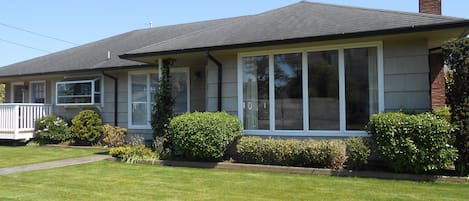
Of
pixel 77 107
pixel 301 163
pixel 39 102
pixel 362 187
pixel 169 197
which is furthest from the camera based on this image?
pixel 39 102

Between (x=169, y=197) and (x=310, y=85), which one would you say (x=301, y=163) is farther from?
(x=169, y=197)

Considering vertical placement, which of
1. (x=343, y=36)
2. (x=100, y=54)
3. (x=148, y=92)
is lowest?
(x=148, y=92)

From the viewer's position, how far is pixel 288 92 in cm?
933

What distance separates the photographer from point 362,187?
6.61m

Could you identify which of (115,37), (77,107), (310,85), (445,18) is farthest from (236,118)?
(115,37)

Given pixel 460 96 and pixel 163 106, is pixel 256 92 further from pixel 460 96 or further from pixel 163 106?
pixel 460 96

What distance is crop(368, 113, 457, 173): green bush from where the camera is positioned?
6984 millimetres

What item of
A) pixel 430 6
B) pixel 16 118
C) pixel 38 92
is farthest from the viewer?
pixel 38 92

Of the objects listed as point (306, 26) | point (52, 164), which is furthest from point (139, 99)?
point (306, 26)

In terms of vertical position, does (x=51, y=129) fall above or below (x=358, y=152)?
above

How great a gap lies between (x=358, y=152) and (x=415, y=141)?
1.10 metres

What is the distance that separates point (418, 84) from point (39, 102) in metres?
15.3

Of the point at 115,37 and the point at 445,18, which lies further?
the point at 115,37

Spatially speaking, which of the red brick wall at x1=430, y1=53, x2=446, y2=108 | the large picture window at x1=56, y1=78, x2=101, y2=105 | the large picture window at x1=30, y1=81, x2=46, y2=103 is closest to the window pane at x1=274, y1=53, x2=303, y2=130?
the red brick wall at x1=430, y1=53, x2=446, y2=108
